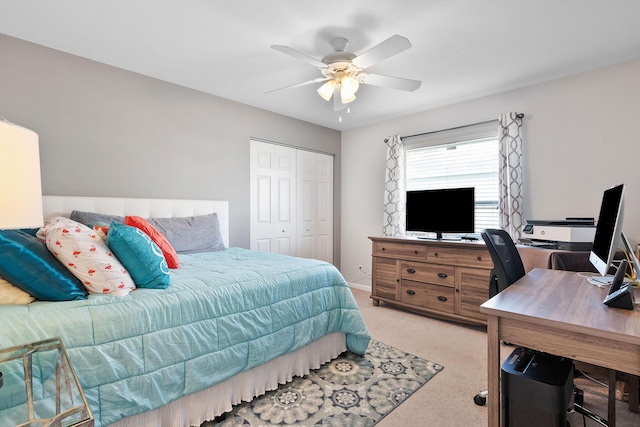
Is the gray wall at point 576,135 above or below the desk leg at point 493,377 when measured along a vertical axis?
above

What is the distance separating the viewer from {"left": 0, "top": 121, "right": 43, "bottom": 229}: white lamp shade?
2.48 feet

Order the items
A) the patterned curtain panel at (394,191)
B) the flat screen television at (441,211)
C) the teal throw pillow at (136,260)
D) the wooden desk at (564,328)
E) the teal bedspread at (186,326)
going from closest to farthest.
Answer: the wooden desk at (564,328), the teal bedspread at (186,326), the teal throw pillow at (136,260), the flat screen television at (441,211), the patterned curtain panel at (394,191)

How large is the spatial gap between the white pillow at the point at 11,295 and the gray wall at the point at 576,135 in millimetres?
3860

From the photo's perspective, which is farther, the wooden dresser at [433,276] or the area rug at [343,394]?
the wooden dresser at [433,276]

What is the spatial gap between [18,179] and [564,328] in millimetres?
1709

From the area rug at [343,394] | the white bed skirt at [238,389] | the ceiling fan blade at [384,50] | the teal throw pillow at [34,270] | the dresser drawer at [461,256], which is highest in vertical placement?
the ceiling fan blade at [384,50]

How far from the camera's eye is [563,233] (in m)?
2.50

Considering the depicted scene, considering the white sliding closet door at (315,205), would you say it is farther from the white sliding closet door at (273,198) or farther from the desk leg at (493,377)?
the desk leg at (493,377)

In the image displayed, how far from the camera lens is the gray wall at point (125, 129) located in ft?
7.92

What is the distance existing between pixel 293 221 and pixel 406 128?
196 centimetres

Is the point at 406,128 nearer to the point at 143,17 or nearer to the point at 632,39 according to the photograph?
the point at 632,39

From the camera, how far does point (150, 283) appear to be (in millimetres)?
1620

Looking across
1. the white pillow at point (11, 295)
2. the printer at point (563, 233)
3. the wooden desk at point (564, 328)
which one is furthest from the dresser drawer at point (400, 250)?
the white pillow at point (11, 295)

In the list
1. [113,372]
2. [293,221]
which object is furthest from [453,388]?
[293,221]
